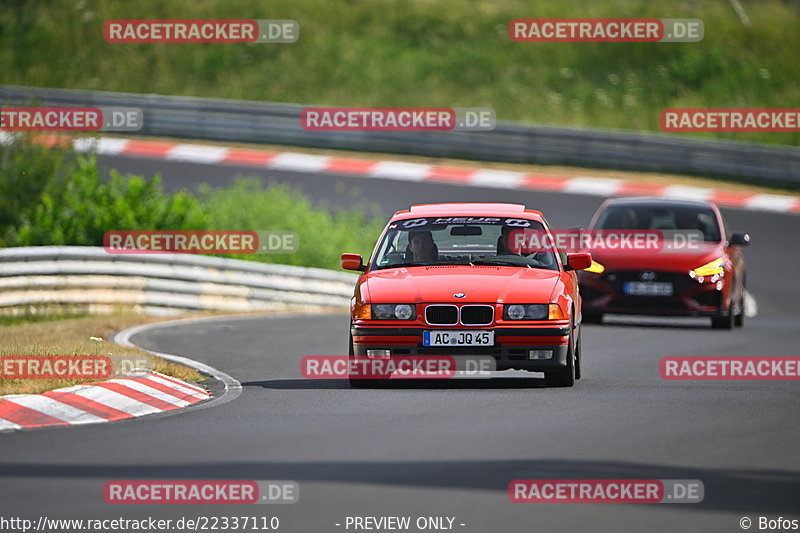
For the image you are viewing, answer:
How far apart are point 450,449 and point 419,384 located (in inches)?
160

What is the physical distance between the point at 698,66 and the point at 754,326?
75.6 ft

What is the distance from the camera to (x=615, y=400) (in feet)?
40.7

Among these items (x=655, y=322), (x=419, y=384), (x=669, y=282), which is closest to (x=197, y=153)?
(x=655, y=322)

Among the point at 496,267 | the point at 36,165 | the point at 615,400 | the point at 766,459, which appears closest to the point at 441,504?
the point at 766,459

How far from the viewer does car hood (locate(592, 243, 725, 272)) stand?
20.3m

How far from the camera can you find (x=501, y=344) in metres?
12.9

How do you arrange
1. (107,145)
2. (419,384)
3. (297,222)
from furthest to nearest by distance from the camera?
(107,145), (297,222), (419,384)

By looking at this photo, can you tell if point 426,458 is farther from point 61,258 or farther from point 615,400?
point 61,258

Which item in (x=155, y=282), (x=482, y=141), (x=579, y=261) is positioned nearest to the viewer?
(x=579, y=261)

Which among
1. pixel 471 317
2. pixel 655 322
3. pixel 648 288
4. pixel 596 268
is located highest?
pixel 596 268

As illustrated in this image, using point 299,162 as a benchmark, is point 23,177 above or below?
below

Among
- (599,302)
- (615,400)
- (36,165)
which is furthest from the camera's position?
(36,165)

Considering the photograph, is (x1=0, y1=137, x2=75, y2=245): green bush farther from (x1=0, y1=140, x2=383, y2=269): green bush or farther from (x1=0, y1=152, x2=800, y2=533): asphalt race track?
(x1=0, y1=152, x2=800, y2=533): asphalt race track

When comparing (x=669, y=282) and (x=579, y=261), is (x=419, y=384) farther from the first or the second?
(x=669, y=282)
